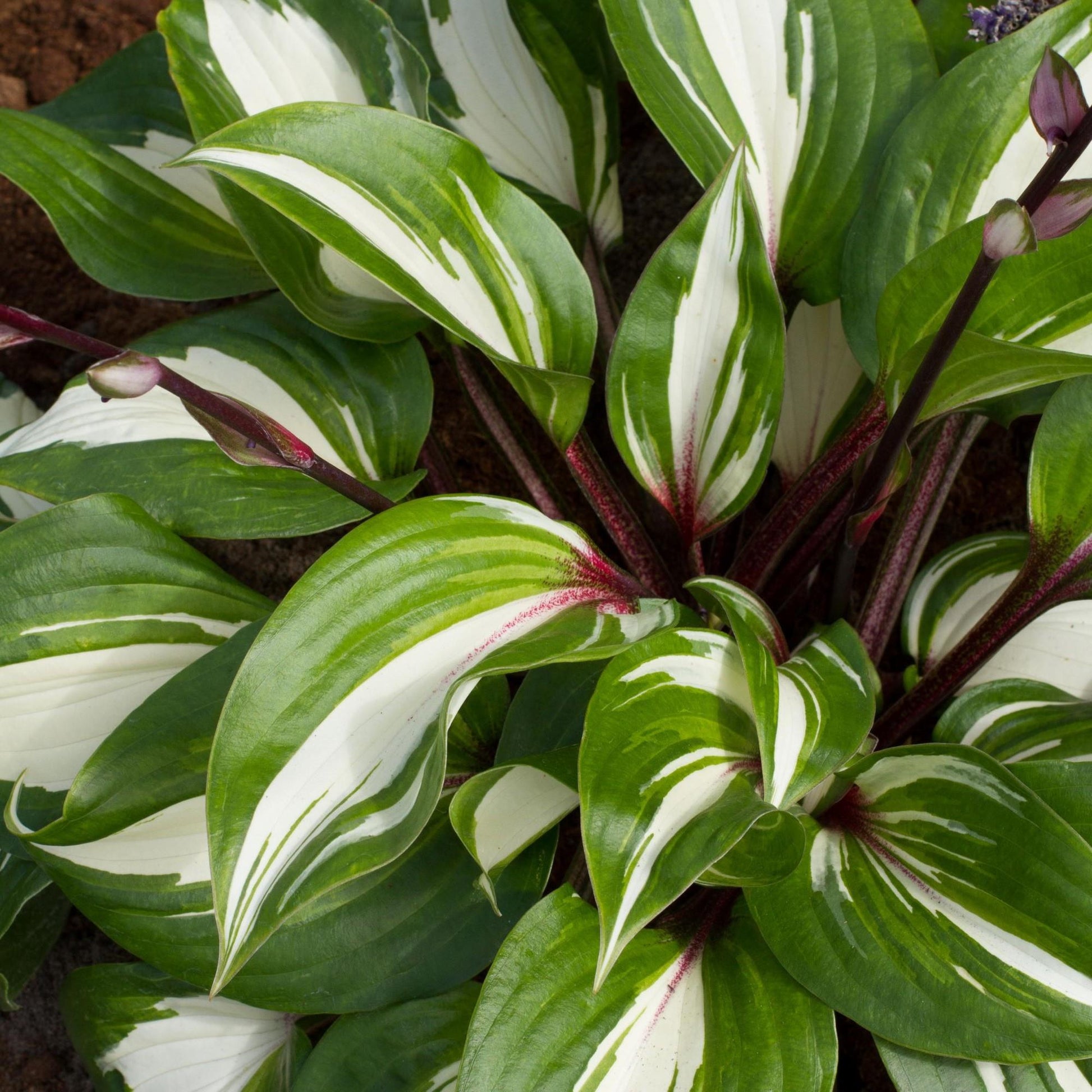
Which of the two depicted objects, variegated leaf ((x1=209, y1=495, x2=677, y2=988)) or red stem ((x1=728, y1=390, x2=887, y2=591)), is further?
red stem ((x1=728, y1=390, x2=887, y2=591))

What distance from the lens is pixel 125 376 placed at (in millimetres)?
468

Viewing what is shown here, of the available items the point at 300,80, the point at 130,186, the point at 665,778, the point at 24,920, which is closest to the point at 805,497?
the point at 665,778

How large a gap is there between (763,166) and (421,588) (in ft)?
1.64

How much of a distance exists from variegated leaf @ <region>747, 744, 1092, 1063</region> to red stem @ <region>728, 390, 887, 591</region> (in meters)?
0.24

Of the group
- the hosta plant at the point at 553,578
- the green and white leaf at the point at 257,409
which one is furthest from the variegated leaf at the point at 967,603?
the green and white leaf at the point at 257,409

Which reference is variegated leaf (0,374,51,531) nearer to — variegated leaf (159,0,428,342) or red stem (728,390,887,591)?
variegated leaf (159,0,428,342)

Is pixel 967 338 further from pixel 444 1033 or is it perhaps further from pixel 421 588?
pixel 444 1033

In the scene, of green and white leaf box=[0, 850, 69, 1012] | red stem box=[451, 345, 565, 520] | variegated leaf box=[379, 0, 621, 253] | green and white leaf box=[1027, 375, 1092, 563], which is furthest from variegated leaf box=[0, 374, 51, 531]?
green and white leaf box=[1027, 375, 1092, 563]

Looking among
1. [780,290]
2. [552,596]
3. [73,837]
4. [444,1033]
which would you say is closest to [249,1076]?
[444,1033]

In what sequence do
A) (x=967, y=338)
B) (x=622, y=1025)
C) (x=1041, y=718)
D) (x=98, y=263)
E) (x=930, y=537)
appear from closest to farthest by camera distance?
(x=967, y=338), (x=622, y=1025), (x=1041, y=718), (x=98, y=263), (x=930, y=537)

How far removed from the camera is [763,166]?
2.89 ft

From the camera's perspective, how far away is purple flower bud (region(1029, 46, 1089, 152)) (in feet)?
1.59

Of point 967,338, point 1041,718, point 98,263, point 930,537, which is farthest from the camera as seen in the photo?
point 930,537

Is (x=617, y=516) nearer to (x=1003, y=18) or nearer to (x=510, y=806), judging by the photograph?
(x=510, y=806)
